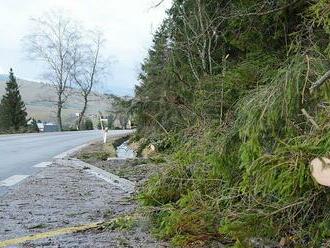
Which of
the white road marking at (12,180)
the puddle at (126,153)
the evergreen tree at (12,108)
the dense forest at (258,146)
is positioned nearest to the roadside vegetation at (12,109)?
the evergreen tree at (12,108)

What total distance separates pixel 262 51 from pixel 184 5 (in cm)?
286

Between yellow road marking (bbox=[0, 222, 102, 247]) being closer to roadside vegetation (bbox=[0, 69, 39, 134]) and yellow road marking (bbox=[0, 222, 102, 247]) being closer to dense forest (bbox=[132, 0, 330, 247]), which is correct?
dense forest (bbox=[132, 0, 330, 247])

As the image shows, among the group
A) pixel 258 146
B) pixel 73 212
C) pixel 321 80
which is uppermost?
pixel 321 80

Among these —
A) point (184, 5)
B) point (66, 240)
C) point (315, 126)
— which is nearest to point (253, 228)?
point (315, 126)

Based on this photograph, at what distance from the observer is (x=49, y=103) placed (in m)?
A: 78.1

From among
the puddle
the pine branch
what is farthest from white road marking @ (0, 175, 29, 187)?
the puddle

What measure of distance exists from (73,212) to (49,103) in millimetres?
74087

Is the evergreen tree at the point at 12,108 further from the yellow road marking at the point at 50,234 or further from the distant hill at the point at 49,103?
the yellow road marking at the point at 50,234

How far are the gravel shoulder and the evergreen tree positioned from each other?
157 ft

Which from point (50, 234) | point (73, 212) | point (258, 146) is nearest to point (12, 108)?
point (73, 212)

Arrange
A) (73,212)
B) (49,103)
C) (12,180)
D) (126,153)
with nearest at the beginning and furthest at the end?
(73,212) < (12,180) < (126,153) < (49,103)

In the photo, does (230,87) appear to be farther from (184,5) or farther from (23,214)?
(184,5)

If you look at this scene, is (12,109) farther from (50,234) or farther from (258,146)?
(258,146)

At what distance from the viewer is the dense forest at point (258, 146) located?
3.32 meters
